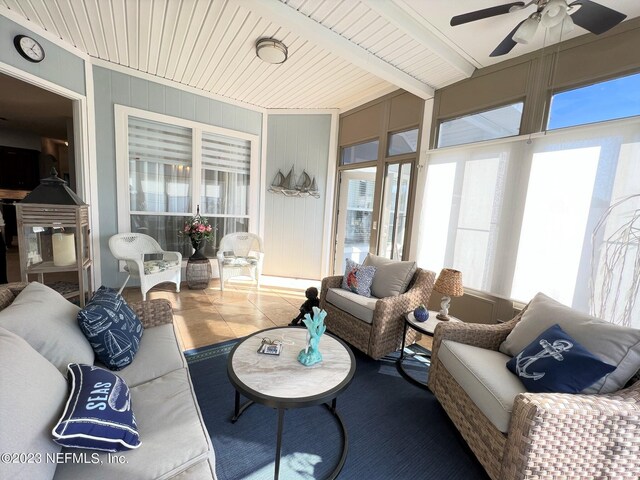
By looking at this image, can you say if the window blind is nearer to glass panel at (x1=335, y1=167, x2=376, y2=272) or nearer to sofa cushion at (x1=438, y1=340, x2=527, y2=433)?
glass panel at (x1=335, y1=167, x2=376, y2=272)

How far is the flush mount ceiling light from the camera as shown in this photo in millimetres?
2703

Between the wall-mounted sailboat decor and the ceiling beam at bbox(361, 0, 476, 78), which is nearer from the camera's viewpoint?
the ceiling beam at bbox(361, 0, 476, 78)

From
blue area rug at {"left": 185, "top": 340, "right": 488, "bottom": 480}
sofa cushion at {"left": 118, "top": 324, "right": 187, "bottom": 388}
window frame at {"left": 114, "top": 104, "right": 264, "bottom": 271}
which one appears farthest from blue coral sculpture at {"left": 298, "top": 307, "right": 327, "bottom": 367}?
window frame at {"left": 114, "top": 104, "right": 264, "bottom": 271}

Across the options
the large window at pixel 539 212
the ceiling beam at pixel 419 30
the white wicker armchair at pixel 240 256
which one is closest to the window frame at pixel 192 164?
the white wicker armchair at pixel 240 256

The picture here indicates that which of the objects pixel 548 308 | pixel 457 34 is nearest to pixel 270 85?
pixel 457 34

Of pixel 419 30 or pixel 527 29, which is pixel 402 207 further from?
pixel 527 29

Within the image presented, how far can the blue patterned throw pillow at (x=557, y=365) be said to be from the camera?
49.6 inches

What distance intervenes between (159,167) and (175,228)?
91 centimetres

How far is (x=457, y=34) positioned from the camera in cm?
234

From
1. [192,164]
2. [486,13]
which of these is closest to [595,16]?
[486,13]

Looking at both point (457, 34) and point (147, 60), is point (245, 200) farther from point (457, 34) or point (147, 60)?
point (457, 34)

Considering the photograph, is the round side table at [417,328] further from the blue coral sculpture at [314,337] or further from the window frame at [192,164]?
the window frame at [192,164]

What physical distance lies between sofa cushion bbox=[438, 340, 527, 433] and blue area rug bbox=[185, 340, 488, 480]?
1.21 ft

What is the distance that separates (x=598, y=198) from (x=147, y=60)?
4693mm
